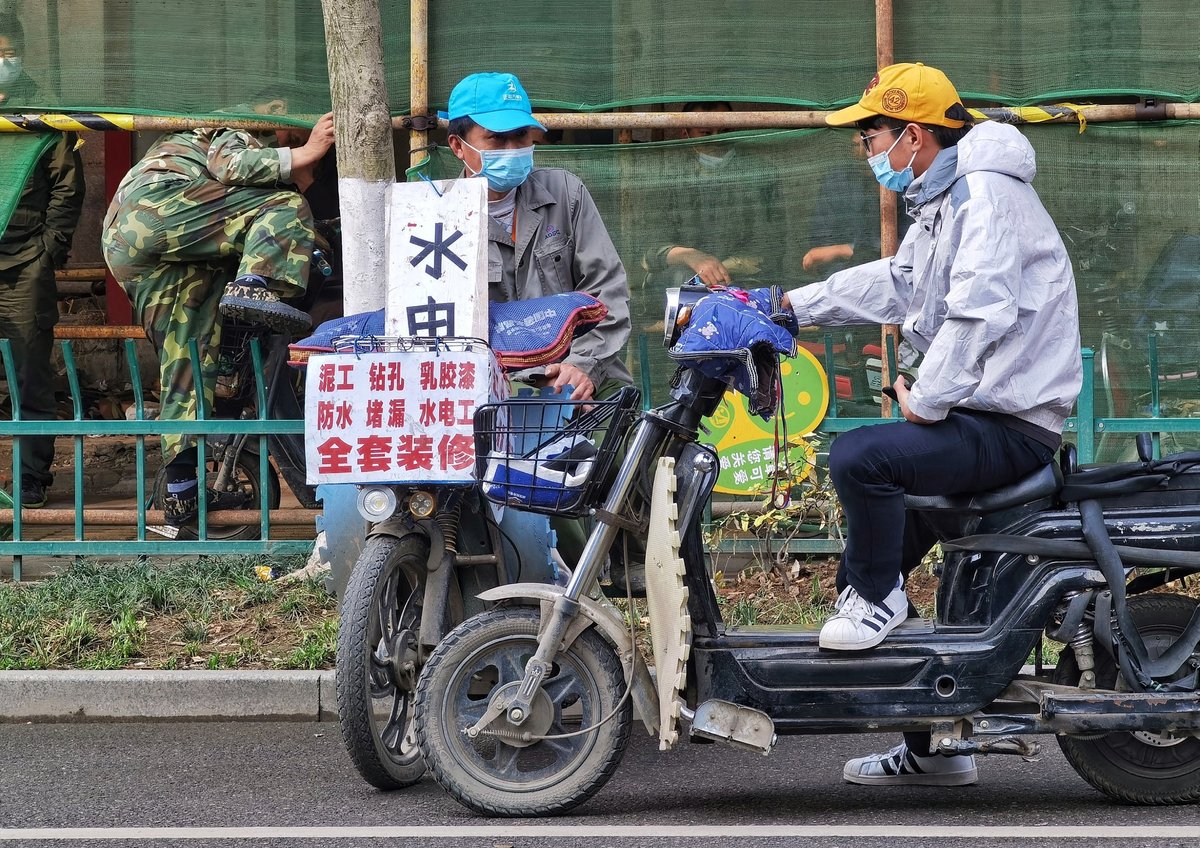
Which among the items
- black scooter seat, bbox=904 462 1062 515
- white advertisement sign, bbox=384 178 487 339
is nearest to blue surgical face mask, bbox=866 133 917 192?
black scooter seat, bbox=904 462 1062 515

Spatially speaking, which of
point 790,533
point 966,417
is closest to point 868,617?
point 966,417

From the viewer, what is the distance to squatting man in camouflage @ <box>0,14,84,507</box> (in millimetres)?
7758

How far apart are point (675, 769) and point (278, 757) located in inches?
50.6

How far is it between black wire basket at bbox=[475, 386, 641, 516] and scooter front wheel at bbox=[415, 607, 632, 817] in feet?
1.04

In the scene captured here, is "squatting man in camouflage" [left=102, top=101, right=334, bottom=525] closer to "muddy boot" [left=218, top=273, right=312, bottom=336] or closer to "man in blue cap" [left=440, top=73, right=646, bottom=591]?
"muddy boot" [left=218, top=273, right=312, bottom=336]

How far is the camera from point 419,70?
273 inches

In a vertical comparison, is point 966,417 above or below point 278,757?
above

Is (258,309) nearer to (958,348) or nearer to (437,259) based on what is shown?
(437,259)

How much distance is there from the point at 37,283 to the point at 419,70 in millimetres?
2649

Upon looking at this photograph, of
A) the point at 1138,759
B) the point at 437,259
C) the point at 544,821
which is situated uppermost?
the point at 437,259

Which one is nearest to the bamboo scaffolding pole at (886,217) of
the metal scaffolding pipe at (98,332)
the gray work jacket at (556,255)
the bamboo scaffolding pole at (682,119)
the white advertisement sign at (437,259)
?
the bamboo scaffolding pole at (682,119)

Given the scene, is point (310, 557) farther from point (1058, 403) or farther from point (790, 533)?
point (1058, 403)

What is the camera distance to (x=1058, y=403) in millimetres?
4098

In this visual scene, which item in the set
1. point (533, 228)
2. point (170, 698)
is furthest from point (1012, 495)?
point (170, 698)
